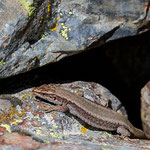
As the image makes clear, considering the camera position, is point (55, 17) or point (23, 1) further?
point (55, 17)

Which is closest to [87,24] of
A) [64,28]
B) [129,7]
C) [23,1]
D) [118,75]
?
[64,28]

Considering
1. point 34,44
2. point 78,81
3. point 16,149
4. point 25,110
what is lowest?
point 16,149

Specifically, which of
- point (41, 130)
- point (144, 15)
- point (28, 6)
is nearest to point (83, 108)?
point (41, 130)

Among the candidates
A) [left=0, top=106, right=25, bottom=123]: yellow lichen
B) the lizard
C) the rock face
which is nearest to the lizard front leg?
the rock face

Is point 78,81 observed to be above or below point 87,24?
below

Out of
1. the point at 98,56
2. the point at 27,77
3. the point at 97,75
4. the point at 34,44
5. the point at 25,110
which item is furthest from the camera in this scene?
the point at 98,56

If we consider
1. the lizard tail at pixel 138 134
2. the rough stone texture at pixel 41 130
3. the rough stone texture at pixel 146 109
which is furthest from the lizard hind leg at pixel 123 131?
the rough stone texture at pixel 146 109

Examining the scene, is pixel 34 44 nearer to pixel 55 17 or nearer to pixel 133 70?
pixel 55 17
